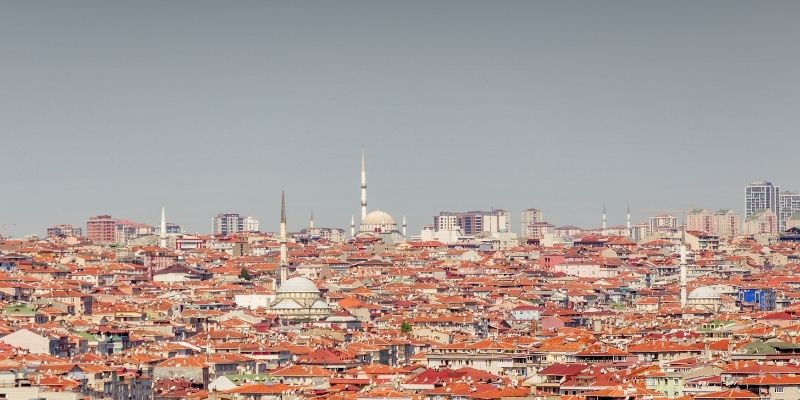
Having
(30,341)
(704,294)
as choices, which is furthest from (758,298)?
(30,341)

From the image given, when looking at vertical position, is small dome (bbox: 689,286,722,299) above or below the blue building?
above

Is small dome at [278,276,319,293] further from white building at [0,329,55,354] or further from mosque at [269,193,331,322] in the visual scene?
white building at [0,329,55,354]

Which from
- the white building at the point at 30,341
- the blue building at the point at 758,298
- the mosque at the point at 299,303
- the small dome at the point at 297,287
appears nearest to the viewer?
the white building at the point at 30,341

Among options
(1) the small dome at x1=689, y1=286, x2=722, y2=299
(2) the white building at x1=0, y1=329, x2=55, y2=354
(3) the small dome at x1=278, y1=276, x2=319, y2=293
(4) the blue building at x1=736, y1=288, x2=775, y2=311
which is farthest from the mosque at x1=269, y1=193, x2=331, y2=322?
(2) the white building at x1=0, y1=329, x2=55, y2=354

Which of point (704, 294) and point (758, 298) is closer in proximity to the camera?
point (704, 294)

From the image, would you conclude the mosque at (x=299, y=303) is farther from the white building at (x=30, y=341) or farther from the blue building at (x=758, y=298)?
the white building at (x=30, y=341)

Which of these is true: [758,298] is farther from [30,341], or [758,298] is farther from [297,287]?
[30,341]

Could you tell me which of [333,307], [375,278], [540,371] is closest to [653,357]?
[540,371]

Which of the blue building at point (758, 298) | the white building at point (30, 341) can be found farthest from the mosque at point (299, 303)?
the white building at point (30, 341)
